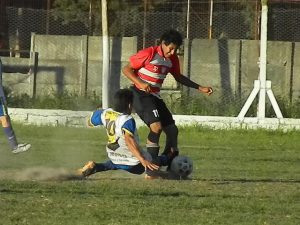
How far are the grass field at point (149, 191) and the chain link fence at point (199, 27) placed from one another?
529 cm

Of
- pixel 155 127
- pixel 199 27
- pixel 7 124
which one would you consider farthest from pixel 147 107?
pixel 199 27

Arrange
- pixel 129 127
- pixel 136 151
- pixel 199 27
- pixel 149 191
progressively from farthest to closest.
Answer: pixel 199 27, pixel 129 127, pixel 136 151, pixel 149 191

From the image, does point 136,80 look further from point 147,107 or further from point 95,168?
point 95,168

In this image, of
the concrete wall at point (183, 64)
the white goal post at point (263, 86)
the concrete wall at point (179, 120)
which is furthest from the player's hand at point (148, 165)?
the concrete wall at point (183, 64)

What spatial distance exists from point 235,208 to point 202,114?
1258 cm

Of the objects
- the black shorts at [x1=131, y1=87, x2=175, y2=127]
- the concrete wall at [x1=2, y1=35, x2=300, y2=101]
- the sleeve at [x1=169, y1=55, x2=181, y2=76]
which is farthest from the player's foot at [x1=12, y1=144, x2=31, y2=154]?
the concrete wall at [x1=2, y1=35, x2=300, y2=101]

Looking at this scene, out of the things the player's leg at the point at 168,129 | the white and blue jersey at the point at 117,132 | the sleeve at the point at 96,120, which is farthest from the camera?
the player's leg at the point at 168,129

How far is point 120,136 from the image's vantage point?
11.3m

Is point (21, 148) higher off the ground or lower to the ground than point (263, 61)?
lower

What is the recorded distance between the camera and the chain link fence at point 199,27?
22.3 metres

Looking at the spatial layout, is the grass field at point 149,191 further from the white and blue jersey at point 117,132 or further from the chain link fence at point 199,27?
the chain link fence at point 199,27

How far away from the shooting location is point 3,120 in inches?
523

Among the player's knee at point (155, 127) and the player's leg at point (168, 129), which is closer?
the player's knee at point (155, 127)

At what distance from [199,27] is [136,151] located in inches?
528
